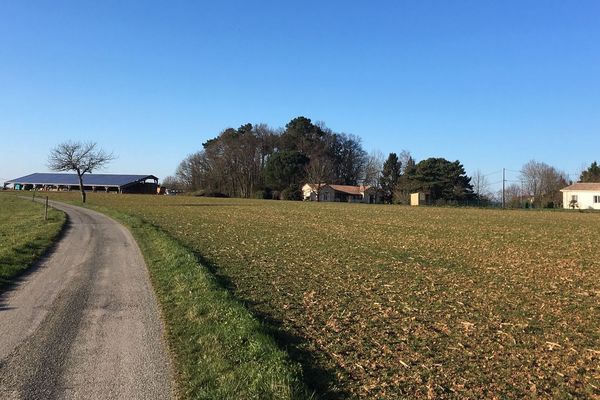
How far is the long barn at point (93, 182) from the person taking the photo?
13209cm

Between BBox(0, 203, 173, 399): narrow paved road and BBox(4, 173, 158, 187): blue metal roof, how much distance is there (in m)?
127

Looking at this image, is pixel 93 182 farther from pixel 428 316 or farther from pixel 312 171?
pixel 428 316

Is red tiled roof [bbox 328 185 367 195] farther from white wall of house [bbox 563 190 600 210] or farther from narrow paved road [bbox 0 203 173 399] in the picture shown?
narrow paved road [bbox 0 203 173 399]

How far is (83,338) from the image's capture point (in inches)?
253

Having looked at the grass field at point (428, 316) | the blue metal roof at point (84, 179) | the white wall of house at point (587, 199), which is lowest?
the grass field at point (428, 316)

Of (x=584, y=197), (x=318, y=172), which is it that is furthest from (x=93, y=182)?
(x=584, y=197)

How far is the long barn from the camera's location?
13209 centimetres

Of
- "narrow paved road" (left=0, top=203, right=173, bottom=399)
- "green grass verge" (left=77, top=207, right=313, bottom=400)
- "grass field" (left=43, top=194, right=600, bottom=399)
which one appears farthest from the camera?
"grass field" (left=43, top=194, right=600, bottom=399)

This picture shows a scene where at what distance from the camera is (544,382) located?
500 cm

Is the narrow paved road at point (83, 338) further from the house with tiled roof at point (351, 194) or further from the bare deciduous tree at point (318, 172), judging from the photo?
the house with tiled roof at point (351, 194)

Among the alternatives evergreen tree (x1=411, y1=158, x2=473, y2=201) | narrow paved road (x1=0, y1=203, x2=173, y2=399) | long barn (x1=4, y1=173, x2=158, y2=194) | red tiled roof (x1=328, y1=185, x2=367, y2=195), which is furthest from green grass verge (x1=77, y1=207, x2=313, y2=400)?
long barn (x1=4, y1=173, x2=158, y2=194)

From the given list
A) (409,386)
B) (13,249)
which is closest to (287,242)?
(13,249)

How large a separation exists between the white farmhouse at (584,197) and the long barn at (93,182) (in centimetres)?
10141

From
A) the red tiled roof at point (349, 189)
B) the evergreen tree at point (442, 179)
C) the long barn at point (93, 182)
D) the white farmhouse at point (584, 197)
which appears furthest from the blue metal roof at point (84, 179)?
the white farmhouse at point (584, 197)
